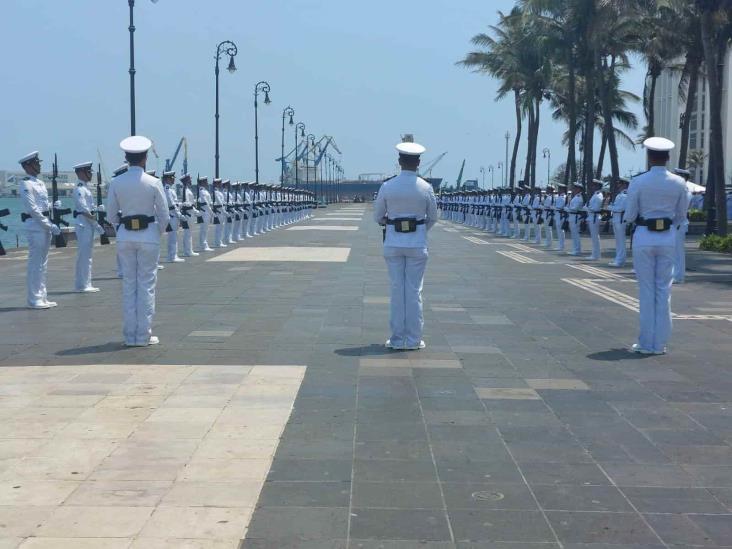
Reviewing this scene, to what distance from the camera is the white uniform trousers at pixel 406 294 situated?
9.84 metres

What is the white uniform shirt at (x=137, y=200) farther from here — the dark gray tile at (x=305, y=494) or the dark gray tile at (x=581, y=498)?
the dark gray tile at (x=581, y=498)

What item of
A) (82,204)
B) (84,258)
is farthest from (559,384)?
(84,258)

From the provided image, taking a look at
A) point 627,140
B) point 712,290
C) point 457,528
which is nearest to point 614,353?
point 457,528

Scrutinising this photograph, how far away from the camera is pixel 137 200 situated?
10.2 meters

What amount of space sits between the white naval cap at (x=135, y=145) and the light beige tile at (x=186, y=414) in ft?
12.5

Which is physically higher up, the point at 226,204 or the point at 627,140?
the point at 627,140

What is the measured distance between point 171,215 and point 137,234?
10773mm

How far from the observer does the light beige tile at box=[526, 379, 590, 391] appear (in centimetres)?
804

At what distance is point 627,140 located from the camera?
69.2m

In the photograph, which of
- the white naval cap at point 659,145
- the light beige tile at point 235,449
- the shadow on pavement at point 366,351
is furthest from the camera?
the white naval cap at point 659,145

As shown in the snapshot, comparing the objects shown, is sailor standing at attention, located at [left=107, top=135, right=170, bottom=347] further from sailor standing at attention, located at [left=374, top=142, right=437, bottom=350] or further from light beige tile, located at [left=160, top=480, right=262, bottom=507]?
light beige tile, located at [left=160, top=480, right=262, bottom=507]

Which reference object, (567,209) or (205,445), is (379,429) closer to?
(205,445)

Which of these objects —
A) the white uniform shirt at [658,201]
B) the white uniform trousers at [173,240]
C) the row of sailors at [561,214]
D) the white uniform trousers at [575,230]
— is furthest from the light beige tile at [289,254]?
the white uniform shirt at [658,201]

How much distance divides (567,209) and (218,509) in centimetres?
2245
